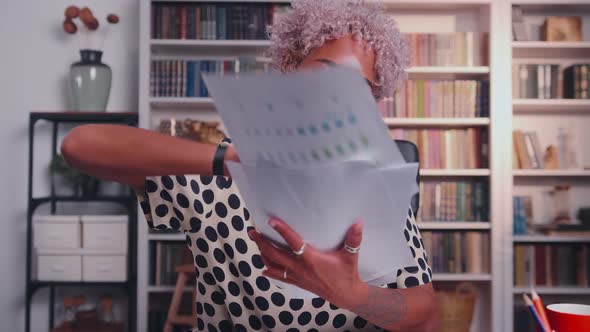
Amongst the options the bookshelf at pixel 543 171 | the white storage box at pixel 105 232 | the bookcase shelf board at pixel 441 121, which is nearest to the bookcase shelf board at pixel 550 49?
the bookshelf at pixel 543 171

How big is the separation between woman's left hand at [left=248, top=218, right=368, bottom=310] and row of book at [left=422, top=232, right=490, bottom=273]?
2.51 metres

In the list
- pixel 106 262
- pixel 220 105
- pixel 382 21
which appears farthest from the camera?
pixel 106 262

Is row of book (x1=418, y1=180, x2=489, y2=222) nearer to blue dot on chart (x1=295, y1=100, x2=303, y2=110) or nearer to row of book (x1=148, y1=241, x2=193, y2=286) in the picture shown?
row of book (x1=148, y1=241, x2=193, y2=286)

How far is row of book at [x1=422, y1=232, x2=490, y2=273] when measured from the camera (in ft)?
10.0

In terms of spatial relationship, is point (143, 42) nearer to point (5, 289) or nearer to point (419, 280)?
point (5, 289)

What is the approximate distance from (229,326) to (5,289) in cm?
273

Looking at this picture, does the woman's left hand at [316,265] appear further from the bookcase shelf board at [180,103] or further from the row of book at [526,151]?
the row of book at [526,151]

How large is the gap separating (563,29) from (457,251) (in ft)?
4.33

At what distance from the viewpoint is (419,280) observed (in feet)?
3.53

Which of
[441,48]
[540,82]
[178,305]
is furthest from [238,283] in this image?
[540,82]

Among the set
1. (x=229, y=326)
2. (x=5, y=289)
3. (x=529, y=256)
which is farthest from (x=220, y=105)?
(x=5, y=289)

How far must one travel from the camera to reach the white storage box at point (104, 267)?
9.59ft

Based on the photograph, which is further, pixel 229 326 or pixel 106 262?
pixel 106 262

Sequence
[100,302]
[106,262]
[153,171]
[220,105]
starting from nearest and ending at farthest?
[220,105] < [153,171] < [106,262] < [100,302]
